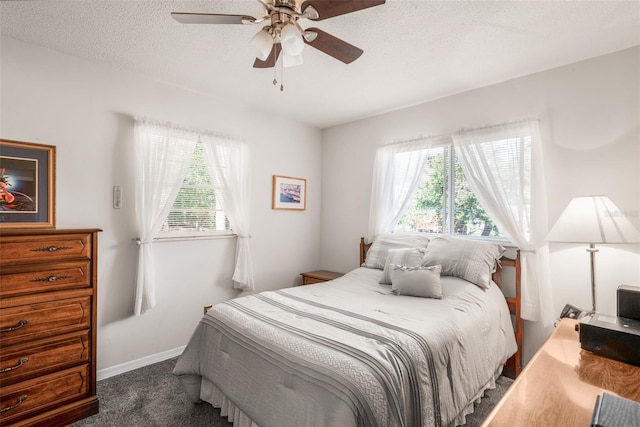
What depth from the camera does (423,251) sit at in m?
3.08

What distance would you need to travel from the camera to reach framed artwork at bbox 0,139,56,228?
7.37 feet

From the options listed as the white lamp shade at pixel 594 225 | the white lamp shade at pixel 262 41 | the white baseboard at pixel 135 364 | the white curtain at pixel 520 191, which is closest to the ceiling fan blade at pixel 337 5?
the white lamp shade at pixel 262 41

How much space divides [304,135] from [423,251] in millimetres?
2312

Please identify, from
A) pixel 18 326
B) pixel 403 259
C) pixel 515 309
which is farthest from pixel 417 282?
pixel 18 326

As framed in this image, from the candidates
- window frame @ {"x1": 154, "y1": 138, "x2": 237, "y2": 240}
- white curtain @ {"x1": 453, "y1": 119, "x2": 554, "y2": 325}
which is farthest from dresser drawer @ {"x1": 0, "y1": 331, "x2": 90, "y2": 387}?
white curtain @ {"x1": 453, "y1": 119, "x2": 554, "y2": 325}

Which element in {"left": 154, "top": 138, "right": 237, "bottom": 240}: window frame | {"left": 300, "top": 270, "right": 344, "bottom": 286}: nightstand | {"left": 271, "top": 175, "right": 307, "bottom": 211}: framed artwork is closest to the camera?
{"left": 154, "top": 138, "right": 237, "bottom": 240}: window frame

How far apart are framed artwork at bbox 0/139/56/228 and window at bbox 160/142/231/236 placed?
0.92 meters

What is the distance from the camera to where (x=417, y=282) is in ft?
8.30

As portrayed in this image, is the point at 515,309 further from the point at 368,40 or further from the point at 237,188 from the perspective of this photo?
the point at 237,188

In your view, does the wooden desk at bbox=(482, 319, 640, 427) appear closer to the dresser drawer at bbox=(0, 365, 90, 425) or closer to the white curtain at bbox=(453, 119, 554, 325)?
the white curtain at bbox=(453, 119, 554, 325)

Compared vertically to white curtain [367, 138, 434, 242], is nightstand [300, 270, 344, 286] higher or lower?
lower

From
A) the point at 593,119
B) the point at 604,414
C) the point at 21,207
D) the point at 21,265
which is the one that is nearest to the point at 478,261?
the point at 593,119

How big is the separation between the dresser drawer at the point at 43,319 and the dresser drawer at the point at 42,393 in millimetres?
280

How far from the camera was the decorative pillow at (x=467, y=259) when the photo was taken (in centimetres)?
268
